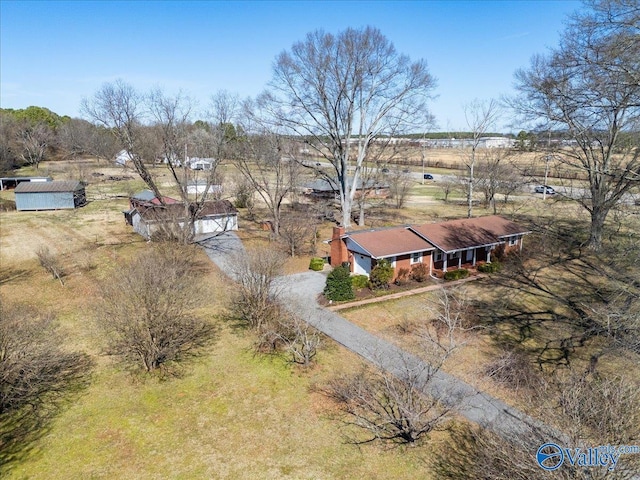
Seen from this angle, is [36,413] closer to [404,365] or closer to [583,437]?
[404,365]

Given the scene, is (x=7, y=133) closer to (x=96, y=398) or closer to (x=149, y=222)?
(x=149, y=222)

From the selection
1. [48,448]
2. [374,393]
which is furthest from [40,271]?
[374,393]

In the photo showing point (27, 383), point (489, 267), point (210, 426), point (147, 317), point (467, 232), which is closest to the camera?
point (210, 426)

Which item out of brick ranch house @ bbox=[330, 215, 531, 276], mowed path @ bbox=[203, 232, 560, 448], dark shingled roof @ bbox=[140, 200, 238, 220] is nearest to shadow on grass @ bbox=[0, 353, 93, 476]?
mowed path @ bbox=[203, 232, 560, 448]

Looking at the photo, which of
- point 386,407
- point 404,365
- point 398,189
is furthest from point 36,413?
point 398,189

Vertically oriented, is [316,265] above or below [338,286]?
below

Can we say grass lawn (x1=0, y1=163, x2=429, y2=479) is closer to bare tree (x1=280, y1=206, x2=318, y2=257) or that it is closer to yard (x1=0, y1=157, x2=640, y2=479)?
yard (x1=0, y1=157, x2=640, y2=479)

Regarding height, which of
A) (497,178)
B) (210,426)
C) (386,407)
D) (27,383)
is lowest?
(210,426)
